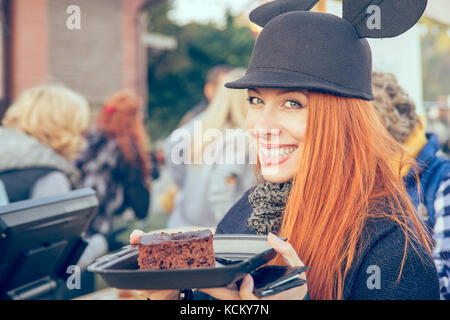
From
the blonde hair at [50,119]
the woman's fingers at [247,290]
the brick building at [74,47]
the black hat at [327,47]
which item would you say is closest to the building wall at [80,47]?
the brick building at [74,47]

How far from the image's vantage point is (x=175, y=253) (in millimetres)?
1152

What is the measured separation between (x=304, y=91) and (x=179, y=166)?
8.54ft

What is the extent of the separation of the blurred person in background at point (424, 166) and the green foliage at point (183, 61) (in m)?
14.5

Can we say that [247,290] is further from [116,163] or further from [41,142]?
[116,163]

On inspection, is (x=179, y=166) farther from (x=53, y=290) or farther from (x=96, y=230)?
(x=53, y=290)

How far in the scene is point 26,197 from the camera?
265 cm

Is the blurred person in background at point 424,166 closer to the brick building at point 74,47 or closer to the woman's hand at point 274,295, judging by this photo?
the woman's hand at point 274,295

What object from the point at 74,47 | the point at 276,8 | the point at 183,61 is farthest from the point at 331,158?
the point at 183,61

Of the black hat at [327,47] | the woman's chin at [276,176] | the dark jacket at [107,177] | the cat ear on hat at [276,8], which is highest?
the cat ear on hat at [276,8]

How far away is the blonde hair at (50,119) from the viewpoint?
3.21 m

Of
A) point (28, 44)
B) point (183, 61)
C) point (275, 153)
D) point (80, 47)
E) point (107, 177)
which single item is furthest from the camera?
point (183, 61)

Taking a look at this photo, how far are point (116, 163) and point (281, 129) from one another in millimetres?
2750

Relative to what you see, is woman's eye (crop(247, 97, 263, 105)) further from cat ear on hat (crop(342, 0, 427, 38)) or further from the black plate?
the black plate
